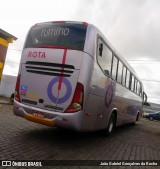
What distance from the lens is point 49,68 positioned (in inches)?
295

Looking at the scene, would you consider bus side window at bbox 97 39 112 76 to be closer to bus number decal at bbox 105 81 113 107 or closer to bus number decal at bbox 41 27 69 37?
bus number decal at bbox 105 81 113 107

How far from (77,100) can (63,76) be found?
791 mm

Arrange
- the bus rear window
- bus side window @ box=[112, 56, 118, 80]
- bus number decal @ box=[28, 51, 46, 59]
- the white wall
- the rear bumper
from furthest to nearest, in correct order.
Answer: the white wall → bus side window @ box=[112, 56, 118, 80] → bus number decal @ box=[28, 51, 46, 59] → the bus rear window → the rear bumper

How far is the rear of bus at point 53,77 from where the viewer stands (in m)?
7.06

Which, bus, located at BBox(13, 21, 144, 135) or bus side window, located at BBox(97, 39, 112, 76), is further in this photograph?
bus side window, located at BBox(97, 39, 112, 76)

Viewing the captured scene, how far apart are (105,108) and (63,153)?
9.54ft

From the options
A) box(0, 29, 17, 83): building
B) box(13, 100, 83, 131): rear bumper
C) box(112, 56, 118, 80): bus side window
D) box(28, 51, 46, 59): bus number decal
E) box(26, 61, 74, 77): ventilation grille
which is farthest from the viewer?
box(0, 29, 17, 83): building

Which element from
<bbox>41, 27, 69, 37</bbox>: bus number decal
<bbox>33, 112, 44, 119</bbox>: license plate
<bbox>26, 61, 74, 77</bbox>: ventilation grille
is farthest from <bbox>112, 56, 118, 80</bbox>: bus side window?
<bbox>33, 112, 44, 119</bbox>: license plate

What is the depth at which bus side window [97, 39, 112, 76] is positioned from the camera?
801 centimetres

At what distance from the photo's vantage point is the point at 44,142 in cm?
752

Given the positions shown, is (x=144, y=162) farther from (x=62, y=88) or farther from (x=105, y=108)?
(x=62, y=88)

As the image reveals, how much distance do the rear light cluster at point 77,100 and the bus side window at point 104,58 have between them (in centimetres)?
129

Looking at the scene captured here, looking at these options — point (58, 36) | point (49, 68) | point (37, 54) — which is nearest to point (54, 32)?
point (58, 36)

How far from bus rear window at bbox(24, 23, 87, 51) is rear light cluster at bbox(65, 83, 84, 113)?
3.60 ft
